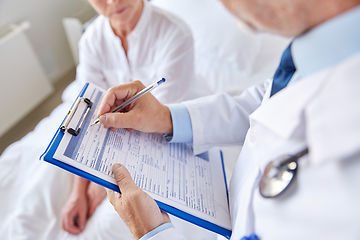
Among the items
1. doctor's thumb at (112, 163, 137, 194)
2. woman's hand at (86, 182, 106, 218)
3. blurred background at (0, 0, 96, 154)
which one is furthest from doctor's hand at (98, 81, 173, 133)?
blurred background at (0, 0, 96, 154)

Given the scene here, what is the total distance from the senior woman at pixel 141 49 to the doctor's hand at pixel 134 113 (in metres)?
0.39

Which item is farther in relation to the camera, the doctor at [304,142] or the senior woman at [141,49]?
the senior woman at [141,49]

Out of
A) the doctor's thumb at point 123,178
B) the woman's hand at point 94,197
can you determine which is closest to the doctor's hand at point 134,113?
the doctor's thumb at point 123,178

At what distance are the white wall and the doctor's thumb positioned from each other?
1.48 m

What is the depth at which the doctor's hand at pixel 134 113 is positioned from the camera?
1.72 ft

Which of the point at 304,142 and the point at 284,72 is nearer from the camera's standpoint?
the point at 304,142

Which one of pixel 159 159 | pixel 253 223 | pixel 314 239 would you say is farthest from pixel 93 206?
pixel 314 239

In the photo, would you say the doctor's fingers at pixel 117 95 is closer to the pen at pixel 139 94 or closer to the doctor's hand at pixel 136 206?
the pen at pixel 139 94

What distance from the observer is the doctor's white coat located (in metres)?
0.27

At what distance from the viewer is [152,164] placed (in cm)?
54

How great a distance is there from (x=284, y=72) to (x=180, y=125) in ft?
0.96

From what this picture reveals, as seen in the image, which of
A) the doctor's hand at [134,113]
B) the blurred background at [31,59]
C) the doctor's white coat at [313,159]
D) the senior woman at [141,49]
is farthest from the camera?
the blurred background at [31,59]

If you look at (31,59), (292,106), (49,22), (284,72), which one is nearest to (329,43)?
(292,106)

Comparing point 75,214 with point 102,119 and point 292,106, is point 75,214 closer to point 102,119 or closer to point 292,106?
point 102,119
